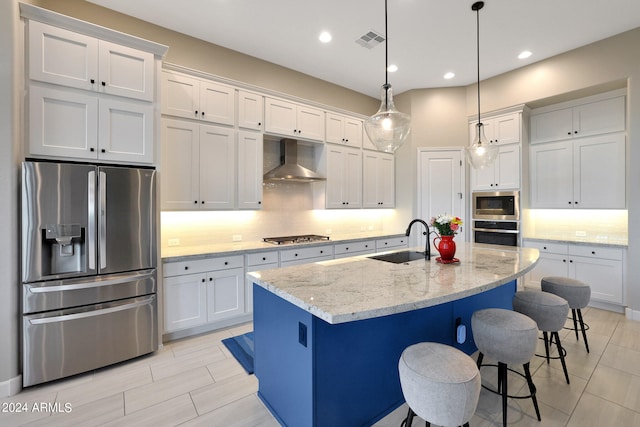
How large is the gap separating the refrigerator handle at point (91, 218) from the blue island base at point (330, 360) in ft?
4.82

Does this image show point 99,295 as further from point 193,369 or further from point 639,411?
point 639,411

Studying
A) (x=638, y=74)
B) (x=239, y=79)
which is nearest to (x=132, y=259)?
(x=239, y=79)

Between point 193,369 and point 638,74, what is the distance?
5.82 metres

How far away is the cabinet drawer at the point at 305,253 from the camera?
12.0ft

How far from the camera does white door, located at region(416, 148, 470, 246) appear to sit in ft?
15.9

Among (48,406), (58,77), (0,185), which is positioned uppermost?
(58,77)

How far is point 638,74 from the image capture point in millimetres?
3385

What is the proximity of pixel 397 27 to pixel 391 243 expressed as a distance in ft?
10.3

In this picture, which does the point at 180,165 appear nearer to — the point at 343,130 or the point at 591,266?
the point at 343,130

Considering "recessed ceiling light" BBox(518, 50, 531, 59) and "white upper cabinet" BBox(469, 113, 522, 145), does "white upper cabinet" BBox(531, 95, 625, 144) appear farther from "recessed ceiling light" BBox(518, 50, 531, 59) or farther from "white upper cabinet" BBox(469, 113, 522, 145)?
"recessed ceiling light" BBox(518, 50, 531, 59)

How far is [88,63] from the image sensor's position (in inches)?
96.1

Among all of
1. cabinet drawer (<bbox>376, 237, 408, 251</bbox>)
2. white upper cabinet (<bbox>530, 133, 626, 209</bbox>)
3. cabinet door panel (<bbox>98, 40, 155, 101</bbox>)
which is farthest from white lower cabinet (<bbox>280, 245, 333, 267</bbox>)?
white upper cabinet (<bbox>530, 133, 626, 209</bbox>)

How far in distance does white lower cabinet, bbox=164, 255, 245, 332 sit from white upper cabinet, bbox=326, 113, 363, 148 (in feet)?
8.09

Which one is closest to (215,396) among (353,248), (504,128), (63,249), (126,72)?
(63,249)
